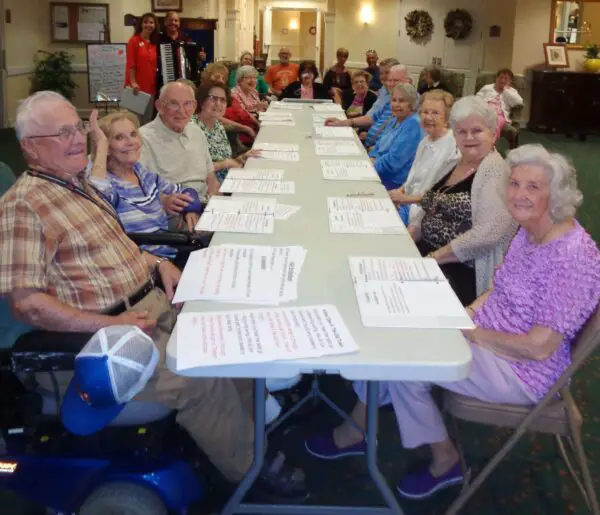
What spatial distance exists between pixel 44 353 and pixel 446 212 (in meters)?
1.60

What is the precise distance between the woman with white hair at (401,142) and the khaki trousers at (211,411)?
2.24 m

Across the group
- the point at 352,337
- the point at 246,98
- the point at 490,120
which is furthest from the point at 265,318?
the point at 246,98

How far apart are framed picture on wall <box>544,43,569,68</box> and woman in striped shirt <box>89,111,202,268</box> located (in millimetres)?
8759

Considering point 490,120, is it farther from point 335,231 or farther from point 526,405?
point 526,405

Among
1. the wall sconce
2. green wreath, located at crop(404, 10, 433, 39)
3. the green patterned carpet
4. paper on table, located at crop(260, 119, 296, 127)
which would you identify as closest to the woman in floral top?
paper on table, located at crop(260, 119, 296, 127)

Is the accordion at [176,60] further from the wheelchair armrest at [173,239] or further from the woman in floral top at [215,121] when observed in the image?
the wheelchair armrest at [173,239]

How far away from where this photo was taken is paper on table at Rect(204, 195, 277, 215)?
2.23m

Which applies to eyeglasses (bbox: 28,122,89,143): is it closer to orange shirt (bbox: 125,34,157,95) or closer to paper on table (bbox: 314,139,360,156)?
paper on table (bbox: 314,139,360,156)

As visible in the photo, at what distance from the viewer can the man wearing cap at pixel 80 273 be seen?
1571mm

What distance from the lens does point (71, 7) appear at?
9.21m

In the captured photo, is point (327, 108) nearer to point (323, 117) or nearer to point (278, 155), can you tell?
point (323, 117)

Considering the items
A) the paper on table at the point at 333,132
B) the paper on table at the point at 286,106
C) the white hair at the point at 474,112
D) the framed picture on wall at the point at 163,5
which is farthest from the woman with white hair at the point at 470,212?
the framed picture on wall at the point at 163,5

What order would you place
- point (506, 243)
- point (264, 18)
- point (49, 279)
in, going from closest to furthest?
1. point (49, 279)
2. point (506, 243)
3. point (264, 18)

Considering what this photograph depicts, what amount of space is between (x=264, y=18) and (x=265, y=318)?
15859 millimetres
